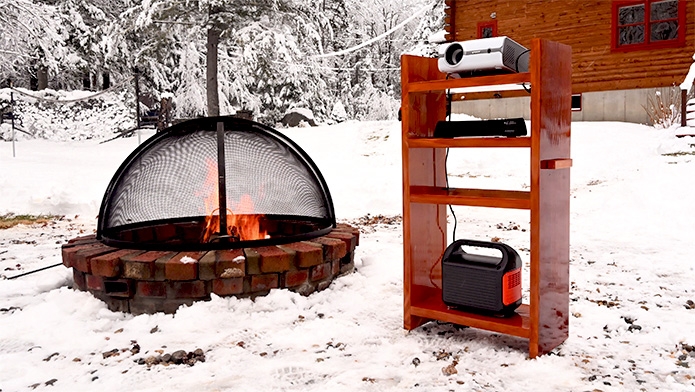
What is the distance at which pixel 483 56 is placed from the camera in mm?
2604

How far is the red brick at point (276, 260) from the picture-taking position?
3.27m

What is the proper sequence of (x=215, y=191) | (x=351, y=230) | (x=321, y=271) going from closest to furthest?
(x=321, y=271) < (x=351, y=230) < (x=215, y=191)

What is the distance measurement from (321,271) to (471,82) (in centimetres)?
162

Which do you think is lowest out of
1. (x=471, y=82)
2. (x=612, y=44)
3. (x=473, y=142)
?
(x=473, y=142)

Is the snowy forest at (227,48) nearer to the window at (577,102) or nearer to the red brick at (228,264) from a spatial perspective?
the window at (577,102)

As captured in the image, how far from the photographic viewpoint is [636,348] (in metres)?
2.66

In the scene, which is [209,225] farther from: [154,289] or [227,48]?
[227,48]

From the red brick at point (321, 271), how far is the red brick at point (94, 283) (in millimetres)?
1299

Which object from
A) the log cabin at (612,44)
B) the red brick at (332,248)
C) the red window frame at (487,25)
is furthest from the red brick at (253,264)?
the red window frame at (487,25)

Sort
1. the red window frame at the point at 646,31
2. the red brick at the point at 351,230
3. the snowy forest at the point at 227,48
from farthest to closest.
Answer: the red window frame at the point at 646,31
the snowy forest at the point at 227,48
the red brick at the point at 351,230

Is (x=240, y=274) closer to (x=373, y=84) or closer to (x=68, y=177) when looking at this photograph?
(x=68, y=177)

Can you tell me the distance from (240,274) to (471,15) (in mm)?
14121

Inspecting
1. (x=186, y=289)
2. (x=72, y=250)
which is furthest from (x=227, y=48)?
(x=186, y=289)

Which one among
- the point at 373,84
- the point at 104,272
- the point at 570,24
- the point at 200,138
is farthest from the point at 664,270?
the point at 373,84
